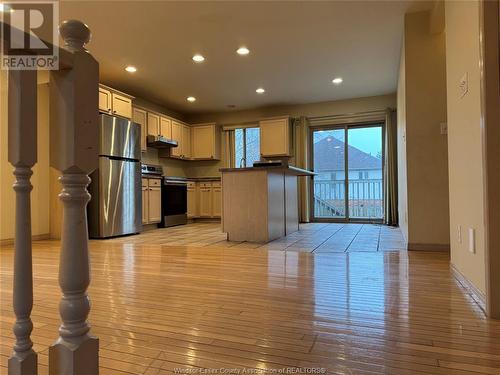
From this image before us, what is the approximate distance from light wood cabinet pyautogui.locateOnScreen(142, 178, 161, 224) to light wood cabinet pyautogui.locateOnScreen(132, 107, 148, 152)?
673 millimetres

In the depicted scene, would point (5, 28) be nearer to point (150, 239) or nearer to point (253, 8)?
point (253, 8)

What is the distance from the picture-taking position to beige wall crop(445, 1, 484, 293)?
1.75 metres

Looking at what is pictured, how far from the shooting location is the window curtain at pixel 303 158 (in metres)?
6.91

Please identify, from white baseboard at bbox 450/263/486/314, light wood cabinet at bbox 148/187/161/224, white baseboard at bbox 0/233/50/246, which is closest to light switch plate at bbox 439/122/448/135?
white baseboard at bbox 450/263/486/314

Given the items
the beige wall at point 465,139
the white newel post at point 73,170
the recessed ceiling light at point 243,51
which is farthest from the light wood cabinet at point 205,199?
the white newel post at point 73,170

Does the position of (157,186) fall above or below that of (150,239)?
above

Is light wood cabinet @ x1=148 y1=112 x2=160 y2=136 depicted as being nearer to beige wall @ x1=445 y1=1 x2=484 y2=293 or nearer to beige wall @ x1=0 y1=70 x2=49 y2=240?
beige wall @ x1=0 y1=70 x2=49 y2=240

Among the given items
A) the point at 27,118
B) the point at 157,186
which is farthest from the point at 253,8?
the point at 157,186

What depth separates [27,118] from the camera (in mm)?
740

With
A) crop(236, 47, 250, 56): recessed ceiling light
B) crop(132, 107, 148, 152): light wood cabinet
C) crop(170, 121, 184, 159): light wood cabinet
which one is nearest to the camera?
crop(236, 47, 250, 56): recessed ceiling light

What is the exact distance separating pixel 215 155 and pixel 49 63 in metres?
6.74

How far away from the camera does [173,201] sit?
6688 mm

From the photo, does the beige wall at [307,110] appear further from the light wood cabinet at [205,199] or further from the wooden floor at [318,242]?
the wooden floor at [318,242]

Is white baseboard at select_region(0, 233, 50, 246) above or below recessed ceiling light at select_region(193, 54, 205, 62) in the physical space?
below
